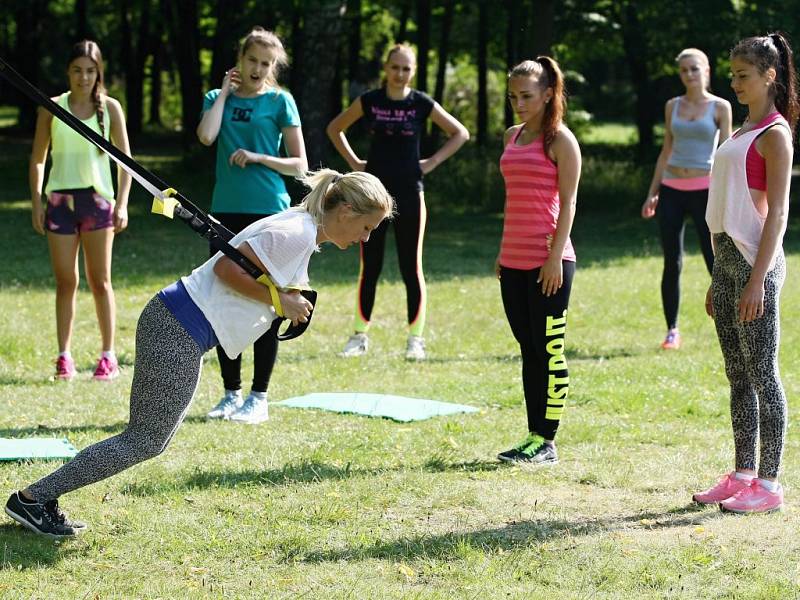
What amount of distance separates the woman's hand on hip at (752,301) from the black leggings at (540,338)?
3.49 ft

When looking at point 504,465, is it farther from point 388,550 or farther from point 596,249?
point 596,249

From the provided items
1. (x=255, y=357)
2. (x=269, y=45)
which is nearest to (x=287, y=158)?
(x=269, y=45)

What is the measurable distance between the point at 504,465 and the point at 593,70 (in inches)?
2260

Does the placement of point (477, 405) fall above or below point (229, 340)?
below

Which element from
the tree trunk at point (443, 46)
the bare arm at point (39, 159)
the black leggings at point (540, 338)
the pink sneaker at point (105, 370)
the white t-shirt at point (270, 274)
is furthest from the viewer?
the tree trunk at point (443, 46)

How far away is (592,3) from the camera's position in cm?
2845

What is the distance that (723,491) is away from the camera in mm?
5594

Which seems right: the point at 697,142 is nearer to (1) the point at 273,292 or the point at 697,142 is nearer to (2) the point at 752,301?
(2) the point at 752,301

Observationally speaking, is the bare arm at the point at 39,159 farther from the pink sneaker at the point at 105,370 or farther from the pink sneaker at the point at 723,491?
the pink sneaker at the point at 723,491

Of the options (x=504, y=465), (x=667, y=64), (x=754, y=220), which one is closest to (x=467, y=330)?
(x=504, y=465)

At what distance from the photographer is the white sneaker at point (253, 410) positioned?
23.7ft

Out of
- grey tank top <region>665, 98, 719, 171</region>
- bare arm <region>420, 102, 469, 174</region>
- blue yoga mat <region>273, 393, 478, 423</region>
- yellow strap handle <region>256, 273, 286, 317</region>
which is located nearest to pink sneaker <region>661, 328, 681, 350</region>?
grey tank top <region>665, 98, 719, 171</region>

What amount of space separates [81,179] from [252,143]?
1.38m

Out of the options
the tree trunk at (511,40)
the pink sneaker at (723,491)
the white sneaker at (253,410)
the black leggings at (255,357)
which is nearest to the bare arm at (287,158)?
the black leggings at (255,357)
